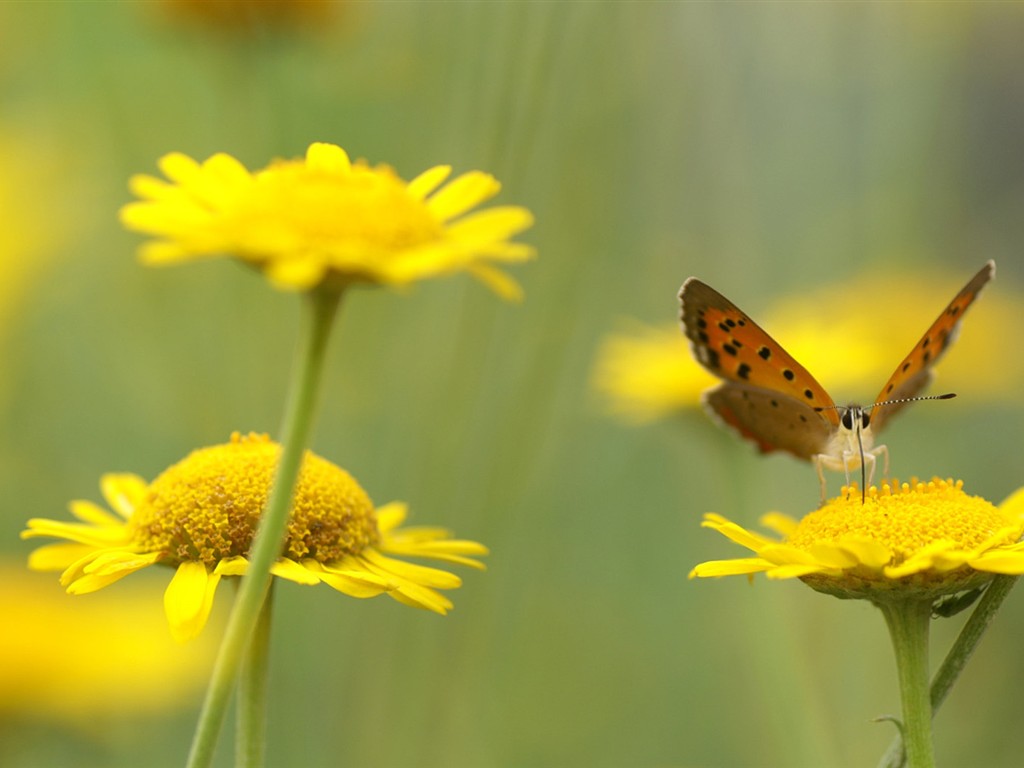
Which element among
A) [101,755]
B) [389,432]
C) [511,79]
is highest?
[511,79]

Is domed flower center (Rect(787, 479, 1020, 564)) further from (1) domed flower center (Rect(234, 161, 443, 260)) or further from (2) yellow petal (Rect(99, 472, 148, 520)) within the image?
(2) yellow petal (Rect(99, 472, 148, 520))

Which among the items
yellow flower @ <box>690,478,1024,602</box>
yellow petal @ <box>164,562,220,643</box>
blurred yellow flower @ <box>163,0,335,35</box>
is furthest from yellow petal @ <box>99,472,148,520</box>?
blurred yellow flower @ <box>163,0,335,35</box>

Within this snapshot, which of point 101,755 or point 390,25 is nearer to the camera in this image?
point 101,755

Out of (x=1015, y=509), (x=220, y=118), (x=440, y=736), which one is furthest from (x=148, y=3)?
(x=1015, y=509)

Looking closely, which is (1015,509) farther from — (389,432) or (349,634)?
(389,432)

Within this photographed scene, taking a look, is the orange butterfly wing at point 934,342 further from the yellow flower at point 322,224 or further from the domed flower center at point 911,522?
the yellow flower at point 322,224

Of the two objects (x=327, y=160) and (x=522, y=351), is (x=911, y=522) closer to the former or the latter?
(x=327, y=160)
